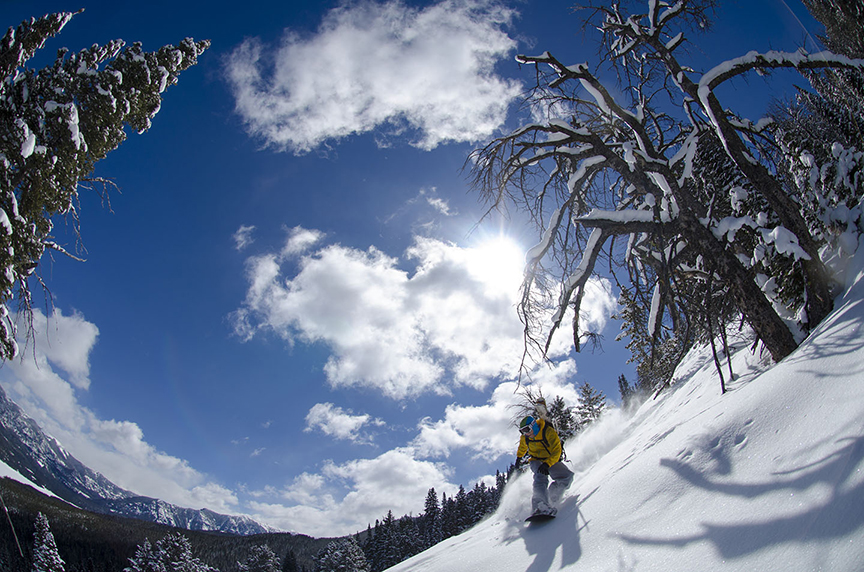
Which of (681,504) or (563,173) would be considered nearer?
(681,504)

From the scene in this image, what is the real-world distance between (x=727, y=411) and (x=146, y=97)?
44.1 ft

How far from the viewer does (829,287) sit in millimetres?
4875

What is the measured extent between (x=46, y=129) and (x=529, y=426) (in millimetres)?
10631

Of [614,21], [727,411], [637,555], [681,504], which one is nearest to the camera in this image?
[637,555]

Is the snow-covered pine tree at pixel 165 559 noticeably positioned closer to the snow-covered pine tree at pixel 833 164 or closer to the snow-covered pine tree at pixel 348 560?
the snow-covered pine tree at pixel 348 560

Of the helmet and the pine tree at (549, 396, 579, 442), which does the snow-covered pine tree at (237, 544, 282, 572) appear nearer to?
the pine tree at (549, 396, 579, 442)

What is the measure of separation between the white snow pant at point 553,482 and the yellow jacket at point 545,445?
0.32 feet

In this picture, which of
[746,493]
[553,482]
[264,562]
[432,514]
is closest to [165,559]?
[264,562]

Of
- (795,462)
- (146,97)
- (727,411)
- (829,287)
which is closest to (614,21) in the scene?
(829,287)

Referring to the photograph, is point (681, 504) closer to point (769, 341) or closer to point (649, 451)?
point (649, 451)

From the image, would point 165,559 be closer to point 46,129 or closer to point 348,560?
point 348,560

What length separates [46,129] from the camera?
7891 millimetres

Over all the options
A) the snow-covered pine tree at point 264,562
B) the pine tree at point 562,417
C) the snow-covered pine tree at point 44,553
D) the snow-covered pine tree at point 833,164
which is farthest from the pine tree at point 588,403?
the snow-covered pine tree at point 44,553

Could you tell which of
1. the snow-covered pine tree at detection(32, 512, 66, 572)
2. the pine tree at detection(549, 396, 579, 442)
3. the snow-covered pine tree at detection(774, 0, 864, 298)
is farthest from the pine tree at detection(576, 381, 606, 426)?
the snow-covered pine tree at detection(32, 512, 66, 572)
